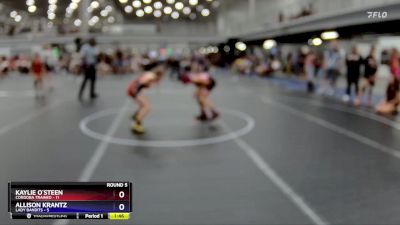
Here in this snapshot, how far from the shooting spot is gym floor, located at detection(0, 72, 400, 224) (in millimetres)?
3805

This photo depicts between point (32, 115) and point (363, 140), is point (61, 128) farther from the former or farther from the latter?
point (363, 140)

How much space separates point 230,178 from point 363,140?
340 cm

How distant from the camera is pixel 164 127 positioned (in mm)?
8586

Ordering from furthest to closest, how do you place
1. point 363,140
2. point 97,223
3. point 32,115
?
point 32,115
point 363,140
point 97,223

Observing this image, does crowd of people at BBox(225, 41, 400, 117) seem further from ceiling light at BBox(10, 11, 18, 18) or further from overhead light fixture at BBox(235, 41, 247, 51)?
ceiling light at BBox(10, 11, 18, 18)

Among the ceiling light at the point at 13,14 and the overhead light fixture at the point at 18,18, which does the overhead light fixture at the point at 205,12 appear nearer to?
the overhead light fixture at the point at 18,18

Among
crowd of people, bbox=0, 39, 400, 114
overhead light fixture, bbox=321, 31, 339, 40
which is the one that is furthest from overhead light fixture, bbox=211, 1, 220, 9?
overhead light fixture, bbox=321, 31, 339, 40

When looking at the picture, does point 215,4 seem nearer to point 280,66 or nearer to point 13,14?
point 280,66

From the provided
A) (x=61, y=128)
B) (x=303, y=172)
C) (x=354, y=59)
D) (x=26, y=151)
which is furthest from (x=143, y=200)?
(x=354, y=59)

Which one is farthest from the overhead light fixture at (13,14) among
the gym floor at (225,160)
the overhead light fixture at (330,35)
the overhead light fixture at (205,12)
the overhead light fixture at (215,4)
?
the overhead light fixture at (205,12)
